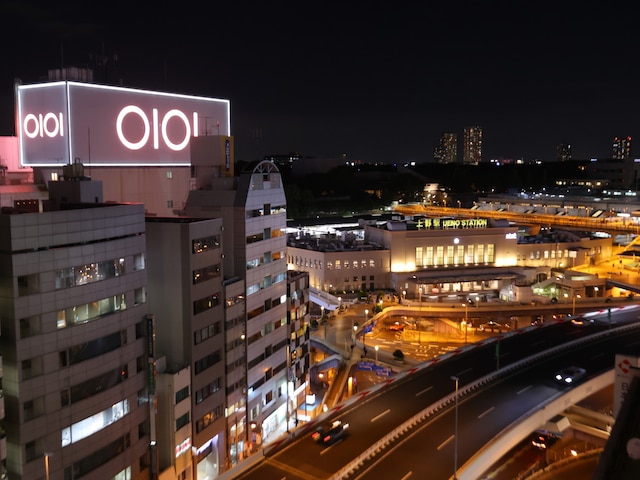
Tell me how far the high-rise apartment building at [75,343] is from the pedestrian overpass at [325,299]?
32.8 metres

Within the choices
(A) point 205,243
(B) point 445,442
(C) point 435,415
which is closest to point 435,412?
(C) point 435,415

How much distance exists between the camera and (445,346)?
153 ft

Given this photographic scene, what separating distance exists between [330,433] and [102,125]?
724 inches

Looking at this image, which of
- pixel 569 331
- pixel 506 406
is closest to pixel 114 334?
pixel 506 406

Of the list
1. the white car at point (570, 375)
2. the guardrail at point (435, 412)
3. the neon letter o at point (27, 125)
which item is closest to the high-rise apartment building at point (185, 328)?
the guardrail at point (435, 412)

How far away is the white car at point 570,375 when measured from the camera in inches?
1111

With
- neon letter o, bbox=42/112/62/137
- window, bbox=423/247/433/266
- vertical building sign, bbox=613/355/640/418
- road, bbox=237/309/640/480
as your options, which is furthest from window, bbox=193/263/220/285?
window, bbox=423/247/433/266

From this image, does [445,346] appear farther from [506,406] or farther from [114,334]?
[114,334]

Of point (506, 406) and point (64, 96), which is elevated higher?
point (64, 96)

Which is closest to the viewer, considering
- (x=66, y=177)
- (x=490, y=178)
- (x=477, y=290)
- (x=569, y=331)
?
(x=66, y=177)

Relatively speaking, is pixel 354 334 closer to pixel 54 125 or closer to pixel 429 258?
pixel 429 258

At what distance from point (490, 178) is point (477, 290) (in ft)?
334

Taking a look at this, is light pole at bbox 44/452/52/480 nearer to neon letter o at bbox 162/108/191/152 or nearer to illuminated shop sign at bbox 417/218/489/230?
neon letter o at bbox 162/108/191/152

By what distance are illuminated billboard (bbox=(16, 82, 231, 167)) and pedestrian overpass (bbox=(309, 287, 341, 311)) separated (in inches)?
924
